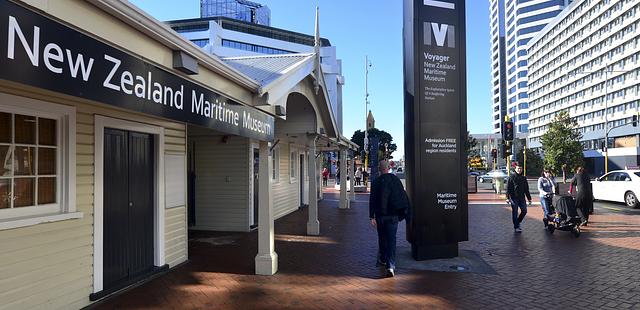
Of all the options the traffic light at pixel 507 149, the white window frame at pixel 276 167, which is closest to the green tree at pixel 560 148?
the traffic light at pixel 507 149

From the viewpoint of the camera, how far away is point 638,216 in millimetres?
13836

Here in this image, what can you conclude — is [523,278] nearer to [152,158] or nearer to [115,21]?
[152,158]

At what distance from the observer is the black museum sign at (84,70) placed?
2.43 m

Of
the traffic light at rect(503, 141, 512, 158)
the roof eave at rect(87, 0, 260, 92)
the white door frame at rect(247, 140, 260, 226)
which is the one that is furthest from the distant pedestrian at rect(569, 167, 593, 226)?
the roof eave at rect(87, 0, 260, 92)

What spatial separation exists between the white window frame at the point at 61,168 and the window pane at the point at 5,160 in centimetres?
35

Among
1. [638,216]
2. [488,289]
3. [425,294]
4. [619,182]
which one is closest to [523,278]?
[488,289]

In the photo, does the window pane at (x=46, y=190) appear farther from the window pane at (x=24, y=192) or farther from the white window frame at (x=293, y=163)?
the white window frame at (x=293, y=163)

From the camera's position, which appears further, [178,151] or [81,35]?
[178,151]

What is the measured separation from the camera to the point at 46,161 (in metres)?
4.77

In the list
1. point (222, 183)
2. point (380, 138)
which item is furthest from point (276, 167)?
point (380, 138)

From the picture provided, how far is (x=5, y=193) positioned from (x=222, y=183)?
6804 mm

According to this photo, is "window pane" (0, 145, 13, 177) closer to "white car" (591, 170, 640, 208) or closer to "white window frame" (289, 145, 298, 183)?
"white window frame" (289, 145, 298, 183)

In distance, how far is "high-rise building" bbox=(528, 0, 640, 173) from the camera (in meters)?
60.7

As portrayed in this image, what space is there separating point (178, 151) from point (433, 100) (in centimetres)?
437
